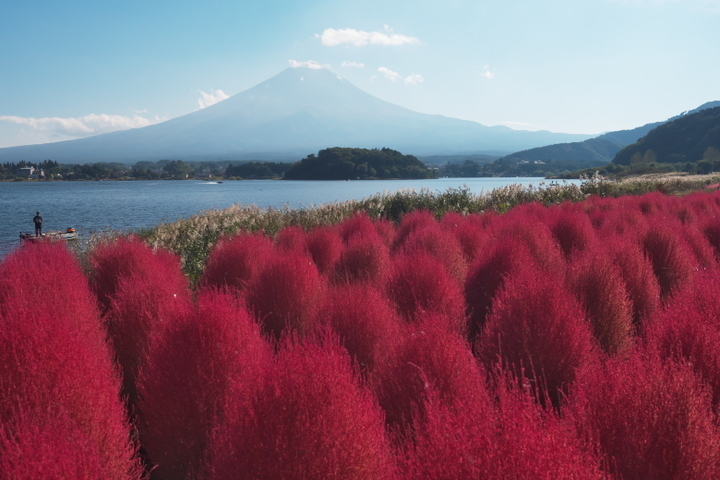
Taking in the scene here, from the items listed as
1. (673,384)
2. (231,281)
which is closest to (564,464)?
(673,384)

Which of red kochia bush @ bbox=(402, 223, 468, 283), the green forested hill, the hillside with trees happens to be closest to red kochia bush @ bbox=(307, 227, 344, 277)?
red kochia bush @ bbox=(402, 223, 468, 283)

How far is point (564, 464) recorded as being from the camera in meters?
1.88

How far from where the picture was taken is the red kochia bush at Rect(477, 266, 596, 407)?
453cm

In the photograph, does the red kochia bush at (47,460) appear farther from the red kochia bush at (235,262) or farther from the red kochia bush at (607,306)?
the red kochia bush at (235,262)

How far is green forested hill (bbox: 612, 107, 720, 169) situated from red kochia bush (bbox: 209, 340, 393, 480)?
84932 millimetres

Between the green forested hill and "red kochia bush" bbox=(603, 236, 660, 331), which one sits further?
the green forested hill

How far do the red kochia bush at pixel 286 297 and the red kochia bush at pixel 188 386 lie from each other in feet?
7.05

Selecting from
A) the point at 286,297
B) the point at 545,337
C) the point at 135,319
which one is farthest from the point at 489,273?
the point at 135,319

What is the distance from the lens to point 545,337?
4.57 meters

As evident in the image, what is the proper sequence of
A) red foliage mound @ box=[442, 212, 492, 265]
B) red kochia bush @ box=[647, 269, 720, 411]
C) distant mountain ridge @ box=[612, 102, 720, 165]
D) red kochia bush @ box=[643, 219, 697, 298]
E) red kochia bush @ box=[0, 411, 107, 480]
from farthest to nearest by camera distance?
distant mountain ridge @ box=[612, 102, 720, 165]
red foliage mound @ box=[442, 212, 492, 265]
red kochia bush @ box=[643, 219, 697, 298]
red kochia bush @ box=[647, 269, 720, 411]
red kochia bush @ box=[0, 411, 107, 480]

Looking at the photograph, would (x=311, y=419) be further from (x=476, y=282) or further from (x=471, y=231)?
(x=471, y=231)

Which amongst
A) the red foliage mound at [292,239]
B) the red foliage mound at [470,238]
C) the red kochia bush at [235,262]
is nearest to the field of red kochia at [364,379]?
the red kochia bush at [235,262]

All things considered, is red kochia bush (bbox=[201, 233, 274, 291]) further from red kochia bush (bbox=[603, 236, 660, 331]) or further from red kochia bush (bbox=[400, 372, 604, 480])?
red kochia bush (bbox=[400, 372, 604, 480])

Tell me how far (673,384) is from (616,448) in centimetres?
50
